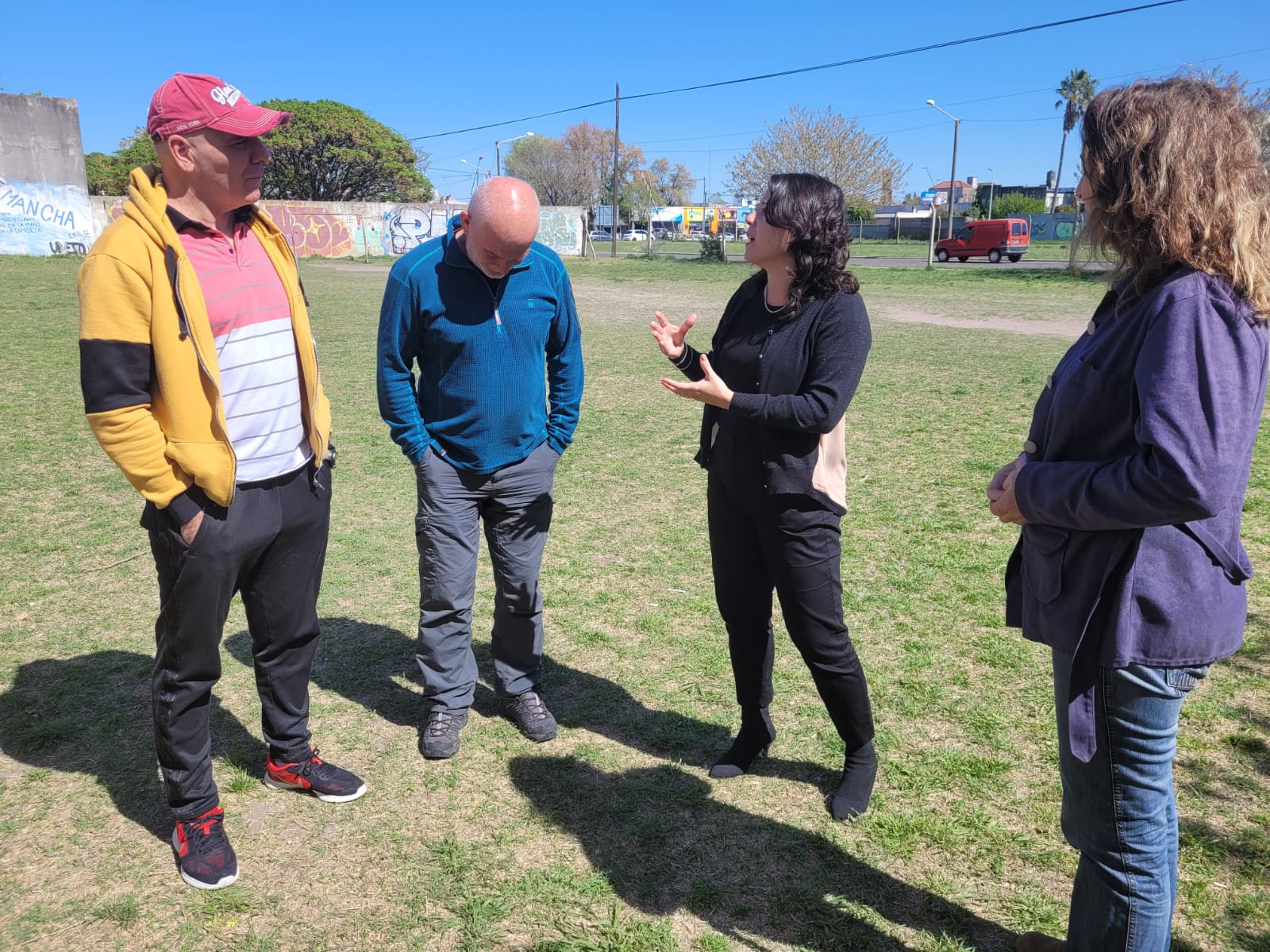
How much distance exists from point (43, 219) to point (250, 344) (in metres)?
34.7

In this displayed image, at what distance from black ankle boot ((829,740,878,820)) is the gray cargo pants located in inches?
49.6

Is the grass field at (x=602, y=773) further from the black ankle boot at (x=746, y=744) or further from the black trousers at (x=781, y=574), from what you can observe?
the black trousers at (x=781, y=574)

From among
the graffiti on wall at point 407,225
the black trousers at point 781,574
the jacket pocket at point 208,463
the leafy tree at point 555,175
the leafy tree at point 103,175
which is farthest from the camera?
the leafy tree at point 555,175

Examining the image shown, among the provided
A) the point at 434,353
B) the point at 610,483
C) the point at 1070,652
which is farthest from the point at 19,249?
the point at 1070,652

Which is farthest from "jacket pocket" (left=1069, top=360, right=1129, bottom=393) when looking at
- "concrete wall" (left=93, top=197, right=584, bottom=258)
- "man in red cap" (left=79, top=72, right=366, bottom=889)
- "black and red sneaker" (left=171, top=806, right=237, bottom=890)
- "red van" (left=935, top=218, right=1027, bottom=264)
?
"red van" (left=935, top=218, right=1027, bottom=264)

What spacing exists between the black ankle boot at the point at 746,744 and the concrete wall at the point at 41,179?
115ft

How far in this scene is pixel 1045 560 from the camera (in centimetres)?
195

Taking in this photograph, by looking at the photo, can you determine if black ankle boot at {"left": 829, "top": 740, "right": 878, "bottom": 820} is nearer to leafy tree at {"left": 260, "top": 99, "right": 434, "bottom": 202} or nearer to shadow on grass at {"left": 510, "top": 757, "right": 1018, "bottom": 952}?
shadow on grass at {"left": 510, "top": 757, "right": 1018, "bottom": 952}

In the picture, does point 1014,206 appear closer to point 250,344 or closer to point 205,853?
point 250,344

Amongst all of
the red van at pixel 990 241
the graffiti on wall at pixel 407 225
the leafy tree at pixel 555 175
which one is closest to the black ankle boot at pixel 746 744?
the graffiti on wall at pixel 407 225

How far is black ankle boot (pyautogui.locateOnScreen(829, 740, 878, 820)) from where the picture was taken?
3.06 m

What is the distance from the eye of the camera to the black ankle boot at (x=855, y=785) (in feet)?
10.0

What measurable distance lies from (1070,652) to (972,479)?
5179mm

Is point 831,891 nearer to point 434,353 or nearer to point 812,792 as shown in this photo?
point 812,792
